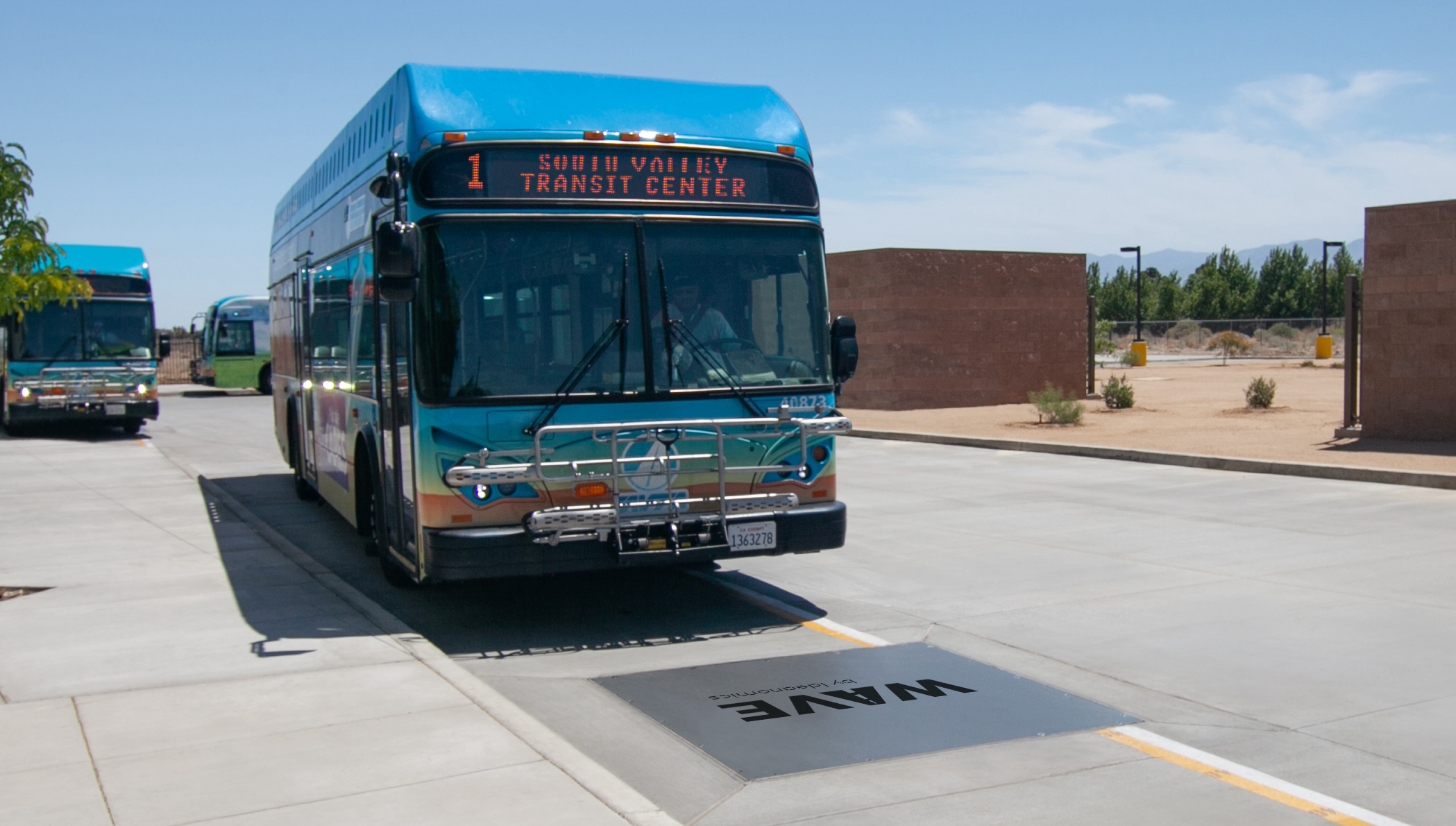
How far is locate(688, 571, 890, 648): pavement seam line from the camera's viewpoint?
316 inches

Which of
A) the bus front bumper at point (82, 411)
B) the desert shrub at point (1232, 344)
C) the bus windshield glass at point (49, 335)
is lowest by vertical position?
the bus front bumper at point (82, 411)

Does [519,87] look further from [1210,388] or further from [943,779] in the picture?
[1210,388]

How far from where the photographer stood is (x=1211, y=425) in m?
22.5

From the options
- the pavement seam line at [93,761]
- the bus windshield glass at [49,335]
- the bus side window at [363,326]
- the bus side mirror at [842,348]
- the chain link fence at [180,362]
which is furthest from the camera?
the chain link fence at [180,362]

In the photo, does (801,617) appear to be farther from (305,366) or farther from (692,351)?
(305,366)

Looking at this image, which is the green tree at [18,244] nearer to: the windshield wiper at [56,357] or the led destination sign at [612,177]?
the led destination sign at [612,177]

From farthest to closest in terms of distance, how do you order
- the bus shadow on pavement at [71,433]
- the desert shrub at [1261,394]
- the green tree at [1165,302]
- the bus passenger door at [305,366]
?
the green tree at [1165,302] → the bus shadow on pavement at [71,433] → the desert shrub at [1261,394] → the bus passenger door at [305,366]

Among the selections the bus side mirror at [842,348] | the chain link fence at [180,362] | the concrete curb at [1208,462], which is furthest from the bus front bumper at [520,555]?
the chain link fence at [180,362]

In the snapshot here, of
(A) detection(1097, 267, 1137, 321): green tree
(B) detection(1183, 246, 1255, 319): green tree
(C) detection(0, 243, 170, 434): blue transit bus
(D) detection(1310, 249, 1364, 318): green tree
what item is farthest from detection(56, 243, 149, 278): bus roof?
(B) detection(1183, 246, 1255, 319): green tree

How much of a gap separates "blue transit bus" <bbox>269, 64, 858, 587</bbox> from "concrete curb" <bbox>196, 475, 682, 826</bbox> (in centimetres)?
45

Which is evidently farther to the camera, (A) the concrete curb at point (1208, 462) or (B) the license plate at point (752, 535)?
(A) the concrete curb at point (1208, 462)

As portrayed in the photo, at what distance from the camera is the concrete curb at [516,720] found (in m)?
5.01

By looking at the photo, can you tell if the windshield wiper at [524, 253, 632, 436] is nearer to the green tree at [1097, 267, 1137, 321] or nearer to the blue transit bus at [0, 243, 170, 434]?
the blue transit bus at [0, 243, 170, 434]

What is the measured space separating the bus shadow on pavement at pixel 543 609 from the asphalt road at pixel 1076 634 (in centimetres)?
3
